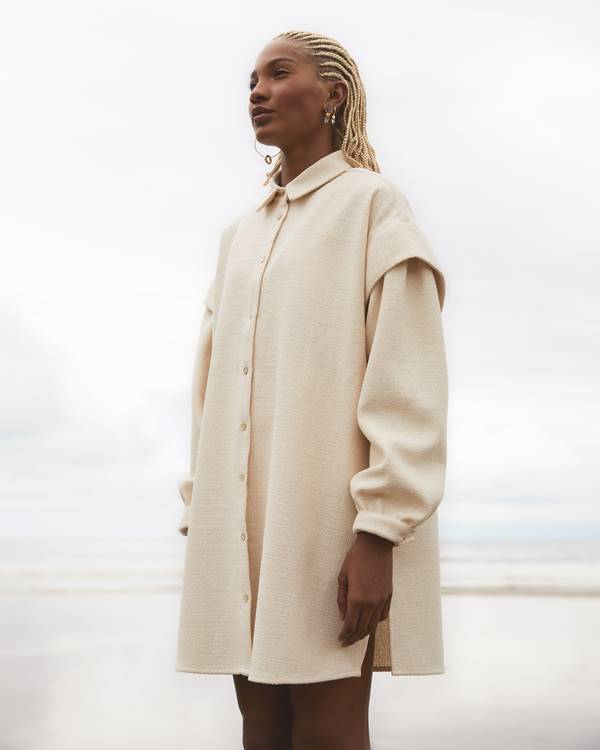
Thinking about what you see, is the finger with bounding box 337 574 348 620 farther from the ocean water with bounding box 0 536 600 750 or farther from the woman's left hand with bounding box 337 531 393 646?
the ocean water with bounding box 0 536 600 750

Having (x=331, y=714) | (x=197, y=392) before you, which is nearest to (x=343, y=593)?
(x=331, y=714)

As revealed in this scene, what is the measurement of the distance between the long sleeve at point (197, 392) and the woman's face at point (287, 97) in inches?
14.8

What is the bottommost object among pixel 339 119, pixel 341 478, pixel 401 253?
pixel 341 478

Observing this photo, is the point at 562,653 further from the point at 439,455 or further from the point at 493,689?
the point at 439,455

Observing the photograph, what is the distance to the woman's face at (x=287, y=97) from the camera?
2.04 metres

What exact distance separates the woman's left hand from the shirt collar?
67cm

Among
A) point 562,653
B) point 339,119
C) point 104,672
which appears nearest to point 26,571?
point 104,672

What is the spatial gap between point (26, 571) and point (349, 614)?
743 cm

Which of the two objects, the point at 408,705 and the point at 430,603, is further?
the point at 408,705

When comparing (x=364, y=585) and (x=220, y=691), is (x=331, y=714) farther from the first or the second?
(x=220, y=691)

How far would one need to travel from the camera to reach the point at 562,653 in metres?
4.85

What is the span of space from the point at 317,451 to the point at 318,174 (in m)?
0.53

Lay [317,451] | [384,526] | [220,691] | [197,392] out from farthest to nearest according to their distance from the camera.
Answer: [220,691]
[197,392]
[317,451]
[384,526]

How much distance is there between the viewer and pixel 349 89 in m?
2.11
